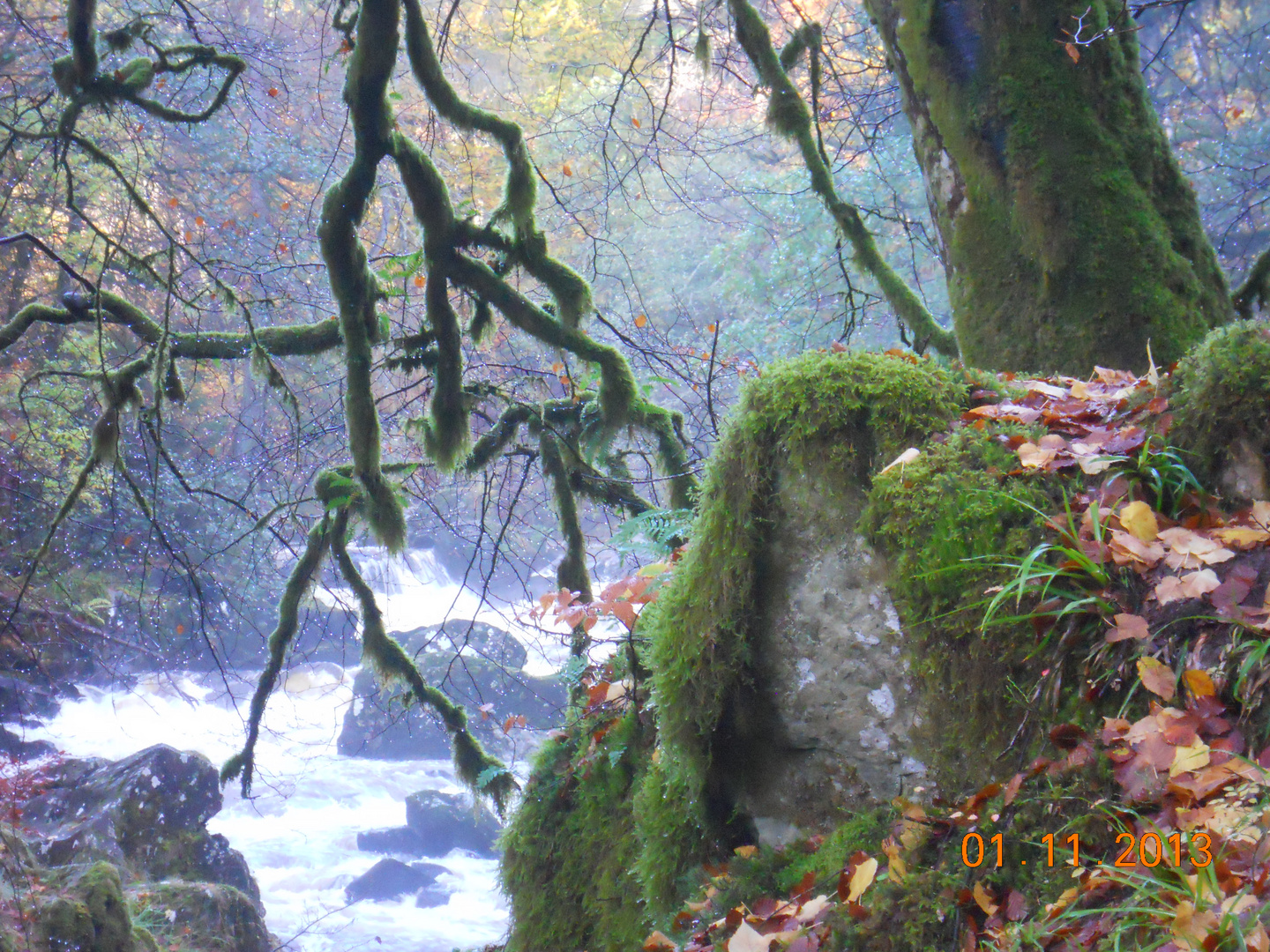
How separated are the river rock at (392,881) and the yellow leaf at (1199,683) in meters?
11.0

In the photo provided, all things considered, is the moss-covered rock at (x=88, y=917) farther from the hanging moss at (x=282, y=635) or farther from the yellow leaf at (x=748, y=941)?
the yellow leaf at (x=748, y=941)

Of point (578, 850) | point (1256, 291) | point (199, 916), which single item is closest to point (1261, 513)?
point (578, 850)

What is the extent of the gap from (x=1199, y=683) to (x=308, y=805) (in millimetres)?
12746

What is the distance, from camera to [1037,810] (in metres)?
1.45

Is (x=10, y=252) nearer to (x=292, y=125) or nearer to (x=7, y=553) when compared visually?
(x=7, y=553)

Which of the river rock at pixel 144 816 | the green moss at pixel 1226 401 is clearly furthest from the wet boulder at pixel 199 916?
the green moss at pixel 1226 401

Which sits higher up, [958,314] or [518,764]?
[958,314]

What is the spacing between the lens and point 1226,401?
1.57 meters

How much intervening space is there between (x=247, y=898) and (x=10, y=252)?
7152 mm

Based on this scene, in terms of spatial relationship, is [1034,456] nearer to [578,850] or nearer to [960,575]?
[960,575]

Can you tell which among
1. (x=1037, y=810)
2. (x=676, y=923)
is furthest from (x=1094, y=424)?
(x=676, y=923)

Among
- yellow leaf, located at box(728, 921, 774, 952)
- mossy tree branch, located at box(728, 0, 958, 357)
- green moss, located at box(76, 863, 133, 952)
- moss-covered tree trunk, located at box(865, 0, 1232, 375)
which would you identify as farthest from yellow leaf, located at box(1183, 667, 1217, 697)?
green moss, located at box(76, 863, 133, 952)

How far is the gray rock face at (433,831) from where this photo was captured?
11.3 metres

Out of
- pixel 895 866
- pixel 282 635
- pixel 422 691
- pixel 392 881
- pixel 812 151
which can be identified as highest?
pixel 812 151
